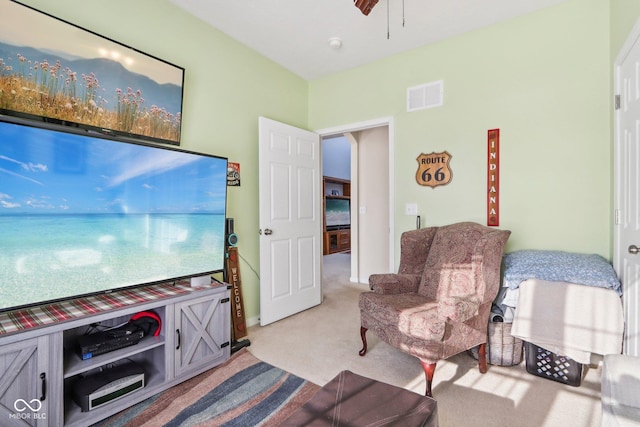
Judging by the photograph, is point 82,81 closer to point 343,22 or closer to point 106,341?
point 106,341

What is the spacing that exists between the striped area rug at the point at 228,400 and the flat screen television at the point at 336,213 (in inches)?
228

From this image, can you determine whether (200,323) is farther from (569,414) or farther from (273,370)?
(569,414)

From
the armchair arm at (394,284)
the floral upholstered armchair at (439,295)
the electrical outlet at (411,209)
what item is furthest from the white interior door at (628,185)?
the electrical outlet at (411,209)

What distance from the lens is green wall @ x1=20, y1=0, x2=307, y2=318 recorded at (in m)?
2.09

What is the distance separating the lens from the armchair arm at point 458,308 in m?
1.80

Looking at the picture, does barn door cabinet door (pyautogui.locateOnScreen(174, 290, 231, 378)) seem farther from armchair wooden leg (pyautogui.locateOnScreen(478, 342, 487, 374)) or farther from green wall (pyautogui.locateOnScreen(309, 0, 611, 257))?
green wall (pyautogui.locateOnScreen(309, 0, 611, 257))

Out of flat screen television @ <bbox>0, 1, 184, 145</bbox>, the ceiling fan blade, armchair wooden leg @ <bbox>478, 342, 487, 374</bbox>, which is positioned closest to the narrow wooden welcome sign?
flat screen television @ <bbox>0, 1, 184, 145</bbox>

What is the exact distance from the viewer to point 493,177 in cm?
267

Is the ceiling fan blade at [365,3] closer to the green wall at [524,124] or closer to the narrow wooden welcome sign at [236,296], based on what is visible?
the green wall at [524,124]

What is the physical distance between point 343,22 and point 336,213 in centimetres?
583

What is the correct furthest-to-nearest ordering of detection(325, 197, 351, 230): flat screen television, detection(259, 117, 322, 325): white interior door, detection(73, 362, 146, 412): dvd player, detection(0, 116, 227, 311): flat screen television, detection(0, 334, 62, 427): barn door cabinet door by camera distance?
detection(325, 197, 351, 230): flat screen television < detection(259, 117, 322, 325): white interior door < detection(73, 362, 146, 412): dvd player < detection(0, 116, 227, 311): flat screen television < detection(0, 334, 62, 427): barn door cabinet door

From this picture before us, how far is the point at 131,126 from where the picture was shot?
2.08 m

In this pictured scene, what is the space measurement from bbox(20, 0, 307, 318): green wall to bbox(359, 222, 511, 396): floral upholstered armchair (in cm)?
148

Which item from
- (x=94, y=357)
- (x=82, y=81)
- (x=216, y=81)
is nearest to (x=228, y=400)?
(x=94, y=357)
